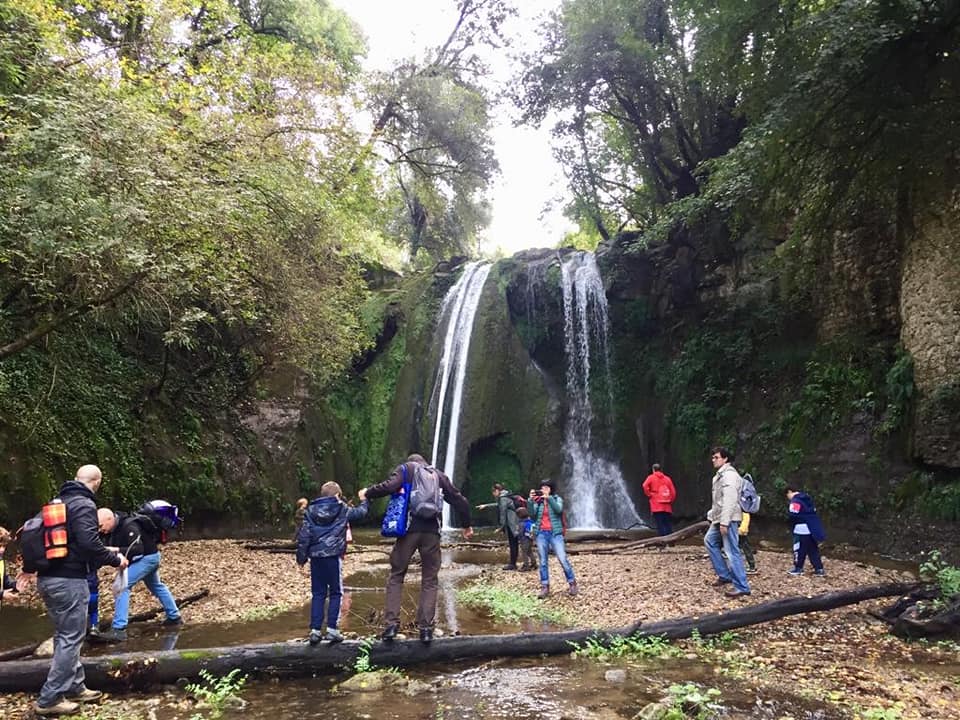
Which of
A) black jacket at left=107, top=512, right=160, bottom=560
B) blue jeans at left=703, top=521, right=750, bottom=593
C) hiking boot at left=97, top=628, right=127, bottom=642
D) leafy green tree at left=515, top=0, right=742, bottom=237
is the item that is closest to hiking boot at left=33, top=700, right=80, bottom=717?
hiking boot at left=97, top=628, right=127, bottom=642

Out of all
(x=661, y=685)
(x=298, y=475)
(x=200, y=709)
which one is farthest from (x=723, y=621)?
(x=298, y=475)

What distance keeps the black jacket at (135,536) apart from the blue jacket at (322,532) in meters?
1.93

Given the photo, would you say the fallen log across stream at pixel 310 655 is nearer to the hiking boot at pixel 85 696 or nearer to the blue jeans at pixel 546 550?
the hiking boot at pixel 85 696

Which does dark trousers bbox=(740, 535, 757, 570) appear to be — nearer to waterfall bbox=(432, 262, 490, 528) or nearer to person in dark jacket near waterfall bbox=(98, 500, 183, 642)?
person in dark jacket near waterfall bbox=(98, 500, 183, 642)

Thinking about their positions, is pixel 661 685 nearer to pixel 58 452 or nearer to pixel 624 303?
pixel 58 452

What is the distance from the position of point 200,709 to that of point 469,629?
2.95 meters

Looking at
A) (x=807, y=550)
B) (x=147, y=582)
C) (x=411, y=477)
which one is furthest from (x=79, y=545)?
(x=807, y=550)

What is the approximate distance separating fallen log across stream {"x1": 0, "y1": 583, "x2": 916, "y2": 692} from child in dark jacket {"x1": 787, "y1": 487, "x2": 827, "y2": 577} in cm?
314

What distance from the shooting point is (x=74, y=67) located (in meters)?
9.39

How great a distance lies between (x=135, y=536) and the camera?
21.0 feet

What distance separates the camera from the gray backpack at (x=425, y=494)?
5.72 metres

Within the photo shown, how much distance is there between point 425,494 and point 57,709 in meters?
3.04

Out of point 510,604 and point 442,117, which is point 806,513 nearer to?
point 510,604

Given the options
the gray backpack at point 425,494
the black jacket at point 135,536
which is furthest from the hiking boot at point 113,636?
the gray backpack at point 425,494
